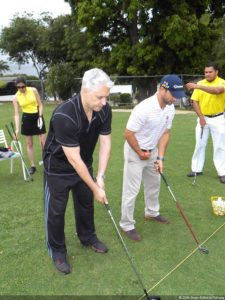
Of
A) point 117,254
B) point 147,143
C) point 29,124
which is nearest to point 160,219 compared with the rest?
point 117,254

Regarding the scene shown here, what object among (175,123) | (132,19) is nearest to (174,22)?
(132,19)

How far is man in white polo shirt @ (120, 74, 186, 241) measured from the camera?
3.69m

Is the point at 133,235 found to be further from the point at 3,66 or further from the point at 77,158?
the point at 3,66

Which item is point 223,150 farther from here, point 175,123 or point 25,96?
point 175,123

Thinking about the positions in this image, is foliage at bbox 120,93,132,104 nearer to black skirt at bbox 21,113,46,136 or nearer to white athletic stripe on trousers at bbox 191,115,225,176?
black skirt at bbox 21,113,46,136

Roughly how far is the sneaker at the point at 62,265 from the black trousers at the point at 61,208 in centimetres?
4

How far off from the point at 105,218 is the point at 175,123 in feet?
29.9

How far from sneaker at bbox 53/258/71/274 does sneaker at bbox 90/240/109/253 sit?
412 mm

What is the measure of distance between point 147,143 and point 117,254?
1.19m

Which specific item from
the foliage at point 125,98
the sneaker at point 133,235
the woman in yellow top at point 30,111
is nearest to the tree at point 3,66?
the foliage at point 125,98

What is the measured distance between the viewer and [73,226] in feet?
14.7

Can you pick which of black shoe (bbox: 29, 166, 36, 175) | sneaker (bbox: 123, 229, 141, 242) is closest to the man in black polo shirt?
sneaker (bbox: 123, 229, 141, 242)

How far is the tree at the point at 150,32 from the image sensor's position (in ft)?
69.5

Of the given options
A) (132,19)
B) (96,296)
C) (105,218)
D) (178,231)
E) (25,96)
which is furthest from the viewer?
(132,19)
